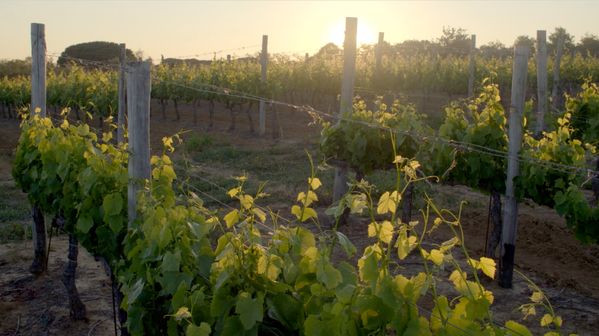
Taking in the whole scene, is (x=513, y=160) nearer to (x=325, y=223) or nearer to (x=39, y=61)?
(x=325, y=223)

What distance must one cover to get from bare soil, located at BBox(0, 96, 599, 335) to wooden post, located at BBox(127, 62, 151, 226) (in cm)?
220

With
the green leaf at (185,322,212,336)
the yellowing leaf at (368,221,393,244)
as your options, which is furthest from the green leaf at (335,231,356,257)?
the green leaf at (185,322,212,336)

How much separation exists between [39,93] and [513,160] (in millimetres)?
5054

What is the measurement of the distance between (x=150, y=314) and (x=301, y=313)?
45.0 inches

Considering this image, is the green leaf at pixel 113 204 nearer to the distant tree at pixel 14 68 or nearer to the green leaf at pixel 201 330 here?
the green leaf at pixel 201 330

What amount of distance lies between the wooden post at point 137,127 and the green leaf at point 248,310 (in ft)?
5.71

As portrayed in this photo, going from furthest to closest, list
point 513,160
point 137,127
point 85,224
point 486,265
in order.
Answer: point 513,160
point 85,224
point 137,127
point 486,265

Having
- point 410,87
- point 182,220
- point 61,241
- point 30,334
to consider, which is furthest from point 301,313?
point 410,87

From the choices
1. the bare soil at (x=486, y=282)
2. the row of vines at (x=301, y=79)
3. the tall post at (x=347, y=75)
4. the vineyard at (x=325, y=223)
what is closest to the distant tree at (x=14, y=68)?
the row of vines at (x=301, y=79)

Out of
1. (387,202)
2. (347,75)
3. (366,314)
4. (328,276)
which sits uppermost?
(347,75)

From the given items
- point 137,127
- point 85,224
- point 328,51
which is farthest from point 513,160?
point 328,51

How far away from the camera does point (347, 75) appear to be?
905 centimetres

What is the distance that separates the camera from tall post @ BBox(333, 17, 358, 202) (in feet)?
28.9

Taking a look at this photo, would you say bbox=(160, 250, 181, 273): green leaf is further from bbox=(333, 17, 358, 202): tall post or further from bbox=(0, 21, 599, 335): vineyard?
bbox=(333, 17, 358, 202): tall post
